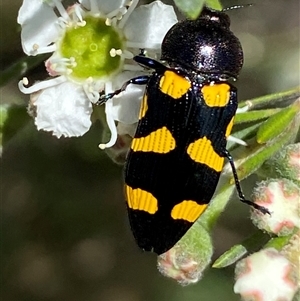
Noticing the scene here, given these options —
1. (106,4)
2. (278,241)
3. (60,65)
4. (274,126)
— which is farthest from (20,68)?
(278,241)

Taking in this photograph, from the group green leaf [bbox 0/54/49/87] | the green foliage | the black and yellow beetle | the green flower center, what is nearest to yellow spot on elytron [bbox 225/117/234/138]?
the black and yellow beetle

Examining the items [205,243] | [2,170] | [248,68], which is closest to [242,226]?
[248,68]

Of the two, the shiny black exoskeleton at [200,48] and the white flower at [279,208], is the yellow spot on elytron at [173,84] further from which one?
the white flower at [279,208]

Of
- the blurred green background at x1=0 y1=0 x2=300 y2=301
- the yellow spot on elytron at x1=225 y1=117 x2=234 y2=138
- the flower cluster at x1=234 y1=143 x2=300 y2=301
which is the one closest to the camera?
the flower cluster at x1=234 y1=143 x2=300 y2=301

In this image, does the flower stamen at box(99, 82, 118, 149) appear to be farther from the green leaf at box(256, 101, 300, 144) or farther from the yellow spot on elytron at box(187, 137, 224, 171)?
the green leaf at box(256, 101, 300, 144)

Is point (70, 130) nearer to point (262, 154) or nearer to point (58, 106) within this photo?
point (58, 106)

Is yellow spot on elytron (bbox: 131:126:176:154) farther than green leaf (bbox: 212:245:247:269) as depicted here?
Yes

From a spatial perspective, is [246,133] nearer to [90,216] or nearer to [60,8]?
[60,8]
